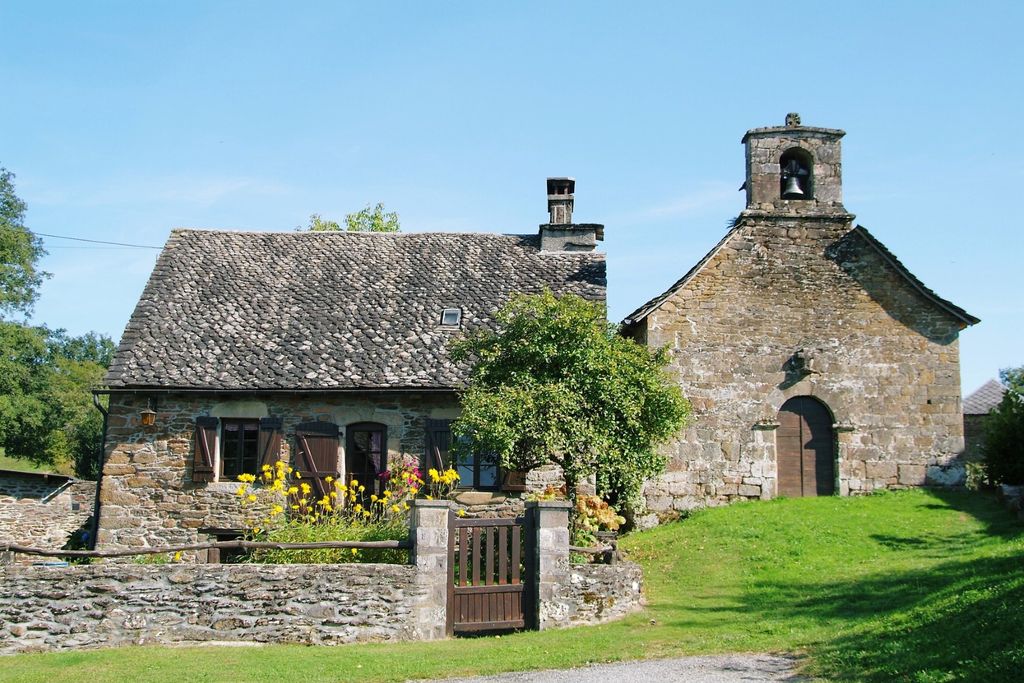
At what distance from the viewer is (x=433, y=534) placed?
12391 mm

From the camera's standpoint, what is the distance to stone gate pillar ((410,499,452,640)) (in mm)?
12148

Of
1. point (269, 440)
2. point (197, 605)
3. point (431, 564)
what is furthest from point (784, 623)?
point (269, 440)

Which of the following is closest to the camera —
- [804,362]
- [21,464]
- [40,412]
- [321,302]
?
[804,362]

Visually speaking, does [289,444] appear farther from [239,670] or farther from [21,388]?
[21,388]

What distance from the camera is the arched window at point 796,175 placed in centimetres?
2041

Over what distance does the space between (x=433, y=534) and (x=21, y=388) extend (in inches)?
1333

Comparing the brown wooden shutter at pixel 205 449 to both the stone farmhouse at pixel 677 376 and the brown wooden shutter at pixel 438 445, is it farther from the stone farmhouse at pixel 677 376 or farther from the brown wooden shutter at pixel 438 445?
the brown wooden shutter at pixel 438 445

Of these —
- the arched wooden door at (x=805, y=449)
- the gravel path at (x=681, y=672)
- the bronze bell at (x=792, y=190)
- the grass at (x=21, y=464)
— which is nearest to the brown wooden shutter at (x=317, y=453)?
the arched wooden door at (x=805, y=449)

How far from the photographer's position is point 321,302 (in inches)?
843

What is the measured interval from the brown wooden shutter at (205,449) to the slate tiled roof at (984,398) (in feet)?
88.5

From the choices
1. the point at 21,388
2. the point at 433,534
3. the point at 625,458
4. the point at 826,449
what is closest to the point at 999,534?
the point at 826,449

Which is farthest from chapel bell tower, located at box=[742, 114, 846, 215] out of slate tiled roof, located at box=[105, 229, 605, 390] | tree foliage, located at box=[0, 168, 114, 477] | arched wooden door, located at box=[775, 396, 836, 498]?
tree foliage, located at box=[0, 168, 114, 477]

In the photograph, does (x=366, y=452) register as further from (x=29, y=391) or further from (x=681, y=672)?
(x=29, y=391)

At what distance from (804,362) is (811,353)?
316 millimetres
